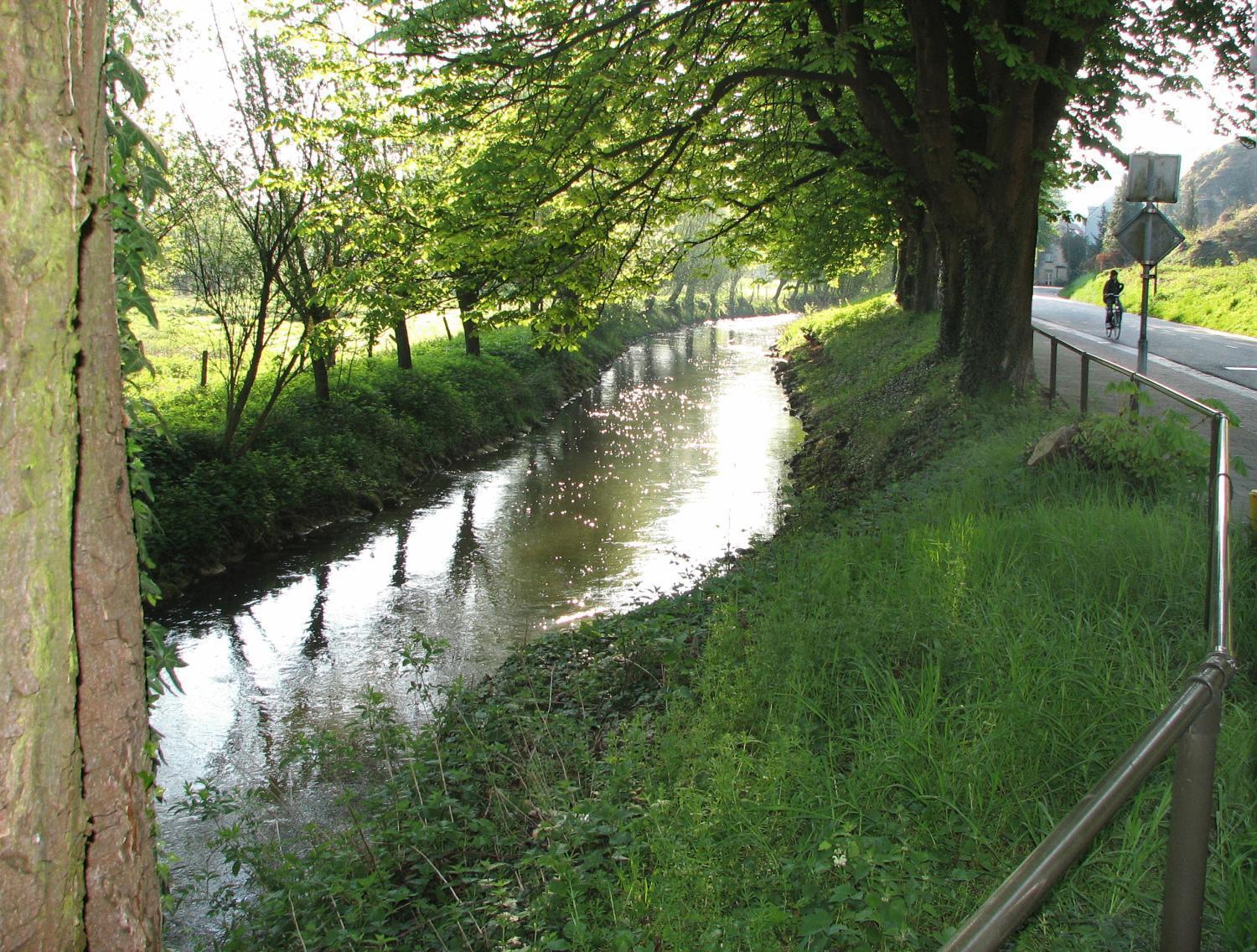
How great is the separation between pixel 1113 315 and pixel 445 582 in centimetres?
1971

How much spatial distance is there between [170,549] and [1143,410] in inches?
447

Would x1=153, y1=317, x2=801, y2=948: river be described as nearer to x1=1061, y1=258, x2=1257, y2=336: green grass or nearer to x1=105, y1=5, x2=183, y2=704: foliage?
x1=105, y1=5, x2=183, y2=704: foliage

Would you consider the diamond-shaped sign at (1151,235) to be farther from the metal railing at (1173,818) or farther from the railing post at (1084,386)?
the metal railing at (1173,818)

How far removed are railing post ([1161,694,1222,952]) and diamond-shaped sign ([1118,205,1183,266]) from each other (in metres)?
15.5

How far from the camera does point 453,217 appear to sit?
1122 centimetres

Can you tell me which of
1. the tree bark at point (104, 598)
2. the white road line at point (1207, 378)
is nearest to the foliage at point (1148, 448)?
the tree bark at point (104, 598)

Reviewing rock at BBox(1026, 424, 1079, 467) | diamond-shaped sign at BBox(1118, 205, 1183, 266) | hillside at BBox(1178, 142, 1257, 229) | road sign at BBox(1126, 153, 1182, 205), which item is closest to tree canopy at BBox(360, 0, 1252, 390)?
road sign at BBox(1126, 153, 1182, 205)

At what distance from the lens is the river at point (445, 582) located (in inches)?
330

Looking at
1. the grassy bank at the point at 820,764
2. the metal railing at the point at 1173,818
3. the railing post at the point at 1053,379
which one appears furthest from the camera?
the railing post at the point at 1053,379

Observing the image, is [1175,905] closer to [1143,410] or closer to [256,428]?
[1143,410]

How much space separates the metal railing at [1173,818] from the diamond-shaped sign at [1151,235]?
589 inches

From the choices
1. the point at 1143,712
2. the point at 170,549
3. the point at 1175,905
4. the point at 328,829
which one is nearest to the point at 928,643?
the point at 1143,712

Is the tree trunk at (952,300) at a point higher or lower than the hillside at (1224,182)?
lower

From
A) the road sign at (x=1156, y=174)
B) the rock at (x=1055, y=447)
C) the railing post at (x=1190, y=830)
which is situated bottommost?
the rock at (x=1055, y=447)
